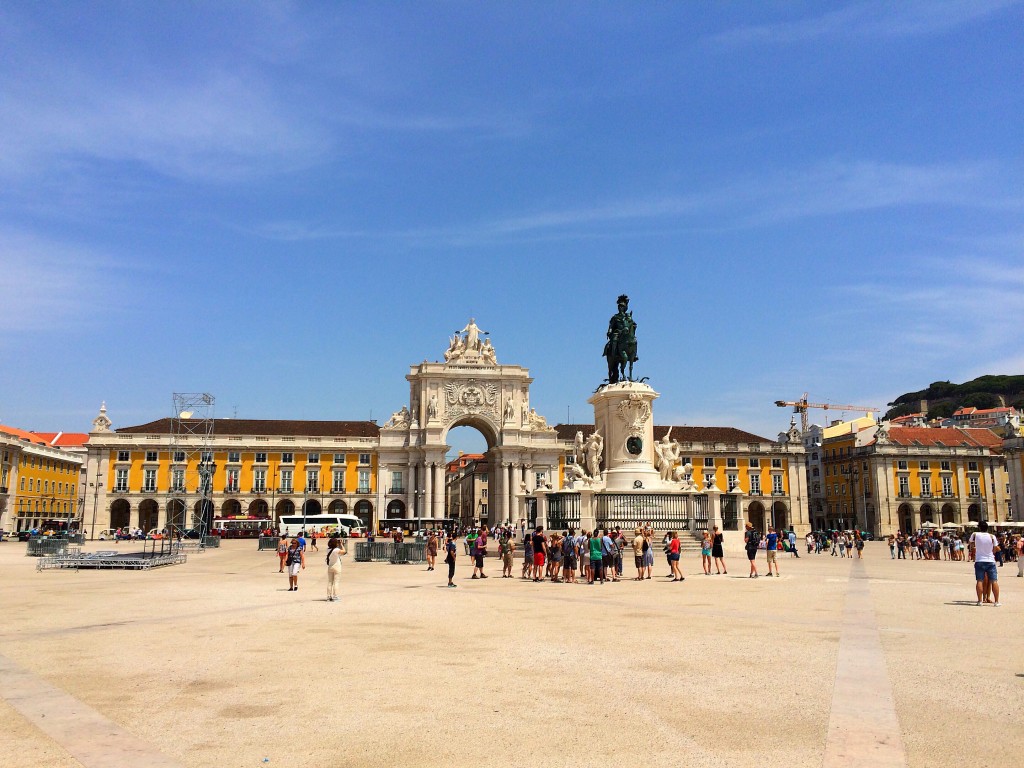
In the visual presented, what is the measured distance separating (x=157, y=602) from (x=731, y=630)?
1077 centimetres

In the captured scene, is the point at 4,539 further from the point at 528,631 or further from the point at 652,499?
the point at 528,631

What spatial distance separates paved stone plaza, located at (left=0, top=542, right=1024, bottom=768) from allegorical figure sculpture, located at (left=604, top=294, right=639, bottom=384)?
16.5 m

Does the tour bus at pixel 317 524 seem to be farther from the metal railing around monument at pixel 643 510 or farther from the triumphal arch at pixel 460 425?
the metal railing around monument at pixel 643 510

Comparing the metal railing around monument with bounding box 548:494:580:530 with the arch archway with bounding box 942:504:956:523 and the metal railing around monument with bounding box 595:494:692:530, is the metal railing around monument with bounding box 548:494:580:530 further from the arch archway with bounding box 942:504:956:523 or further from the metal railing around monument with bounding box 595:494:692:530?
the arch archway with bounding box 942:504:956:523

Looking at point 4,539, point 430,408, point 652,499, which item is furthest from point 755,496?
point 4,539

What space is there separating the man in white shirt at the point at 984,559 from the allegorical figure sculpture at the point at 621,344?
17296mm

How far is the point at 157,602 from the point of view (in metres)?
16.1

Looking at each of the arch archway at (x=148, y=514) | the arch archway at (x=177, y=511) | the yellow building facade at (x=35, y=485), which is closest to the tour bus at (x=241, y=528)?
the arch archway at (x=177, y=511)

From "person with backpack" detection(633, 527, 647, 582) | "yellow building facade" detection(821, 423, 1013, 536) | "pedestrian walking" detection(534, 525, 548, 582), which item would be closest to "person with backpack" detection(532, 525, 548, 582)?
"pedestrian walking" detection(534, 525, 548, 582)

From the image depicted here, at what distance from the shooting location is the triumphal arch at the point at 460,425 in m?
85.4

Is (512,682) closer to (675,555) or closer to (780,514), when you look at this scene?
(675,555)

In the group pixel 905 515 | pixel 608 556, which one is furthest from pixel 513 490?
pixel 608 556

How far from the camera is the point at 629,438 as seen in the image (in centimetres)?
3094

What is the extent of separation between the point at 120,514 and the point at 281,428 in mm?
17969
